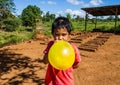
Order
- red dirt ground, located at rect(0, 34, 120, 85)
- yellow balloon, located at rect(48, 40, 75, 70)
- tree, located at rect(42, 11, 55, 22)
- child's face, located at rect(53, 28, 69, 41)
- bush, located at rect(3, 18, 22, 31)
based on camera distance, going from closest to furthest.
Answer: yellow balloon, located at rect(48, 40, 75, 70) < child's face, located at rect(53, 28, 69, 41) < red dirt ground, located at rect(0, 34, 120, 85) < bush, located at rect(3, 18, 22, 31) < tree, located at rect(42, 11, 55, 22)

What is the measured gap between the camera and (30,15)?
48719mm

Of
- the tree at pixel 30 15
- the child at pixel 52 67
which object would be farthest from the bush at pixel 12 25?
the child at pixel 52 67

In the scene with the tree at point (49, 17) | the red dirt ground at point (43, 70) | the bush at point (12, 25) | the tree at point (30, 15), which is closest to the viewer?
the red dirt ground at point (43, 70)

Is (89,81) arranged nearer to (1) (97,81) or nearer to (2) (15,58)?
(1) (97,81)

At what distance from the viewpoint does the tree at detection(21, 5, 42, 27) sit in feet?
153

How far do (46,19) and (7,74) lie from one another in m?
73.5

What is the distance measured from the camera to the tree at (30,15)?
46.6 metres

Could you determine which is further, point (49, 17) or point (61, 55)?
point (49, 17)

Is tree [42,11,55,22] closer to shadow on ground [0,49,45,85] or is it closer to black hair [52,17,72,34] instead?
shadow on ground [0,49,45,85]

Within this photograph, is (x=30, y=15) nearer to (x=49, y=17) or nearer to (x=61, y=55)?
(x=49, y=17)

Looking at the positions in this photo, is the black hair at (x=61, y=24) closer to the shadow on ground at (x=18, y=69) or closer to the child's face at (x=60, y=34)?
the child's face at (x=60, y=34)

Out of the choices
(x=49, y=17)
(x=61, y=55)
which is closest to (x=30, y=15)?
(x=49, y=17)

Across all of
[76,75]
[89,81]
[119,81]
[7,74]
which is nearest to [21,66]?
[7,74]

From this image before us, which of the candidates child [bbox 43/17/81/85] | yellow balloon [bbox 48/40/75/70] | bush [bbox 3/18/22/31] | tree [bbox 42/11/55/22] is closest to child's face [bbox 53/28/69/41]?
child [bbox 43/17/81/85]
